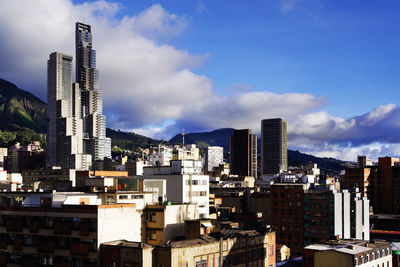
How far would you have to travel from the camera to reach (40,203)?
82.2m

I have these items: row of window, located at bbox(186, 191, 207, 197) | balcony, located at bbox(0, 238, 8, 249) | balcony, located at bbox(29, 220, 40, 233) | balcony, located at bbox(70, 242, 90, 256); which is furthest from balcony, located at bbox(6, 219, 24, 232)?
row of window, located at bbox(186, 191, 207, 197)

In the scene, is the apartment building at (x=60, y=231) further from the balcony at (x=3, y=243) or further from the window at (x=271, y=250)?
the window at (x=271, y=250)

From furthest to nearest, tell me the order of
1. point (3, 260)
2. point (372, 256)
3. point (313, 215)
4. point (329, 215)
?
point (313, 215) → point (329, 215) → point (372, 256) → point (3, 260)

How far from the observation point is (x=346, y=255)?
297 feet

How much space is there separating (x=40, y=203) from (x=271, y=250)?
42.2 metres

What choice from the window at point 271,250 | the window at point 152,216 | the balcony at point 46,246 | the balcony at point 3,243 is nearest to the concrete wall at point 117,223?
the window at point 152,216

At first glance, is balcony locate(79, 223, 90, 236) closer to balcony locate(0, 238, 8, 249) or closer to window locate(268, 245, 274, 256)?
balcony locate(0, 238, 8, 249)

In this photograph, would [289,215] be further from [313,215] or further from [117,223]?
[117,223]

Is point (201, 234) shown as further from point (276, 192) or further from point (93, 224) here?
point (276, 192)

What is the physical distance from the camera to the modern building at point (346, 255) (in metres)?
90.8

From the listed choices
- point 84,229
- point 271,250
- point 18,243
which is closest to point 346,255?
point 271,250

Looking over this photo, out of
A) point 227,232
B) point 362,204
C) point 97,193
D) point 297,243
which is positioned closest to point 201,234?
point 227,232

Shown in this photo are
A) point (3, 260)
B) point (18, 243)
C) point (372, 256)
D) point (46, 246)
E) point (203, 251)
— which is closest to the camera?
point (203, 251)

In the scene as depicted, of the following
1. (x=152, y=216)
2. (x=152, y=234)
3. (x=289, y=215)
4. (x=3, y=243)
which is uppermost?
(x=152, y=216)
